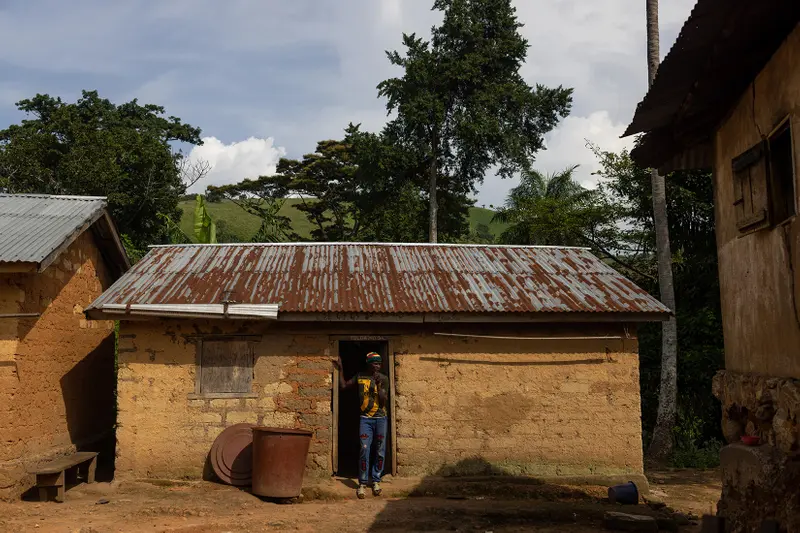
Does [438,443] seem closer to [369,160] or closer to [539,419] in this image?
[539,419]

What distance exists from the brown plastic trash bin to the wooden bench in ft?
8.20

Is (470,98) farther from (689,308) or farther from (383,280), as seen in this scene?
(383,280)

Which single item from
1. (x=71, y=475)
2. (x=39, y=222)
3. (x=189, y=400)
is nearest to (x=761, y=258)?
(x=189, y=400)

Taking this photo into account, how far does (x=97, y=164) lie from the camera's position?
77.1 feet

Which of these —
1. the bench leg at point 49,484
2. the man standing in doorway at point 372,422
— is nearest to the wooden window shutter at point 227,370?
the man standing in doorway at point 372,422

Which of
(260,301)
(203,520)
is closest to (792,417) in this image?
(203,520)

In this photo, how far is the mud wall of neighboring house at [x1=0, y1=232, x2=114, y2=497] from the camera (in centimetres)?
898

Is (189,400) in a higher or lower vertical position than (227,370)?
lower

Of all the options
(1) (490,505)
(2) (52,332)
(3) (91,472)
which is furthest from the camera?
(2) (52,332)

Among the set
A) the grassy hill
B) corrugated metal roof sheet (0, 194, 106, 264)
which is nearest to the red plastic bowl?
corrugated metal roof sheet (0, 194, 106, 264)

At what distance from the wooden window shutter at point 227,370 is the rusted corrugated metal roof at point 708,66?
5909mm

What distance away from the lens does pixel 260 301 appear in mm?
9609

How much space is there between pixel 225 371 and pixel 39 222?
12.6ft

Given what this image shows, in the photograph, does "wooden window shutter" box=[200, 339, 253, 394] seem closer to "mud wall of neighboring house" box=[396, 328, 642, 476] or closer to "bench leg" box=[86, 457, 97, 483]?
"bench leg" box=[86, 457, 97, 483]
